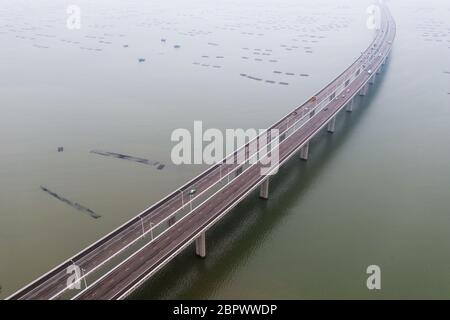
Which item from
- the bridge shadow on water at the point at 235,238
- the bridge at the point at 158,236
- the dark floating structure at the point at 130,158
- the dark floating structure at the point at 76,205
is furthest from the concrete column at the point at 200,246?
the dark floating structure at the point at 130,158

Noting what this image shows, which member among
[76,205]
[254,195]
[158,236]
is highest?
[158,236]

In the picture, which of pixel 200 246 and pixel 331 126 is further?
pixel 331 126

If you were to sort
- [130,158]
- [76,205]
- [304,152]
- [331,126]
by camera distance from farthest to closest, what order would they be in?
[331,126], [304,152], [130,158], [76,205]

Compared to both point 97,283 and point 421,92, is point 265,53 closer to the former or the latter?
point 421,92

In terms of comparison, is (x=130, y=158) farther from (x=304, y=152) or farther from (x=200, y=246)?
(x=304, y=152)

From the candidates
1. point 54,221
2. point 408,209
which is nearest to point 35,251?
point 54,221

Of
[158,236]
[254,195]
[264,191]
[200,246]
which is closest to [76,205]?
[158,236]
